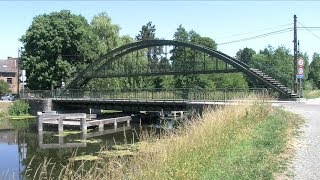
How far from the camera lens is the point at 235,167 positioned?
866 centimetres

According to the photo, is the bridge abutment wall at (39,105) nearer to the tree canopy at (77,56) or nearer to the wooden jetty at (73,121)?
the tree canopy at (77,56)

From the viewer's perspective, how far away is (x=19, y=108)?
165ft

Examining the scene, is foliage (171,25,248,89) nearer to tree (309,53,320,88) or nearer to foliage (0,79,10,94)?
tree (309,53,320,88)

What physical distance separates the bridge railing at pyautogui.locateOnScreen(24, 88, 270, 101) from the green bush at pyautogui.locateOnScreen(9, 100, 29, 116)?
2.71m

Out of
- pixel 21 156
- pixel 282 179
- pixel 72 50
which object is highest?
pixel 72 50

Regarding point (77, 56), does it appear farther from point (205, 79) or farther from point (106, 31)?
point (205, 79)

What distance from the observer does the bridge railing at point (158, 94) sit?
32.0m

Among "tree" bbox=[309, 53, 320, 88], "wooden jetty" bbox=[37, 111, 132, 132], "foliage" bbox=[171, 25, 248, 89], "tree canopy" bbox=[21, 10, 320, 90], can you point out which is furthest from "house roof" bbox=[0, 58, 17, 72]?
"tree" bbox=[309, 53, 320, 88]

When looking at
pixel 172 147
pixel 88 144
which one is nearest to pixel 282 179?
pixel 172 147

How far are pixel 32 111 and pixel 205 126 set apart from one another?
42.1 m

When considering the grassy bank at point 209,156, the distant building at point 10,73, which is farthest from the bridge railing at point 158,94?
the distant building at point 10,73

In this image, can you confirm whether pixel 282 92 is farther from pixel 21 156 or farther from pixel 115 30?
pixel 115 30

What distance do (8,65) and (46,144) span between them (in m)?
73.7

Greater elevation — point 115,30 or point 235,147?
point 115,30
